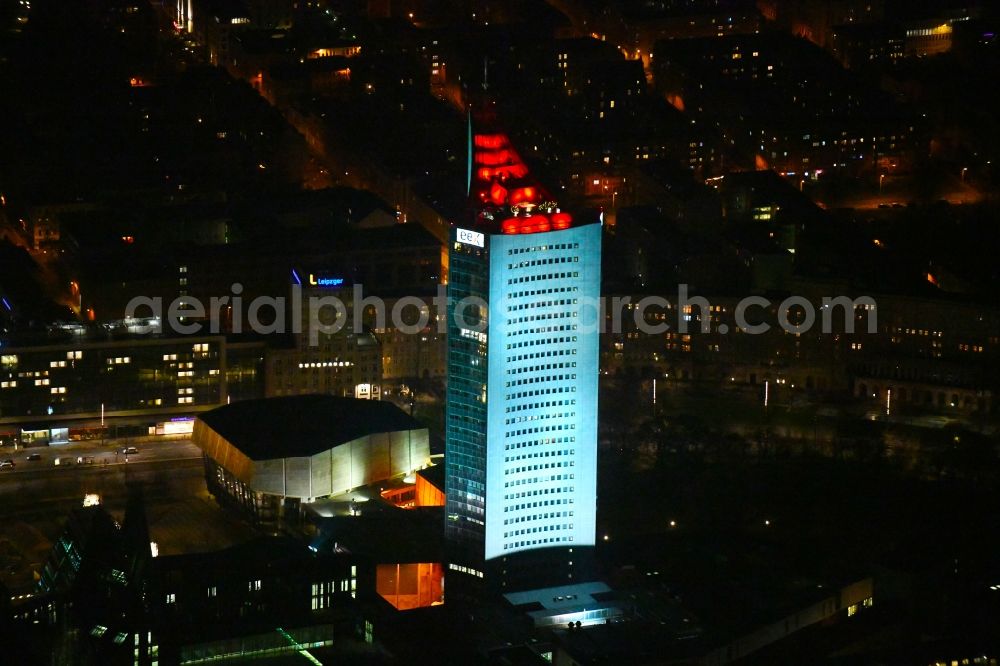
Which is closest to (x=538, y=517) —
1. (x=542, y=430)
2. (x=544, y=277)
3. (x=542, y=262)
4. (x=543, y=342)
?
(x=542, y=430)

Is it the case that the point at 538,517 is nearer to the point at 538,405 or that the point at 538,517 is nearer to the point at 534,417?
the point at 534,417

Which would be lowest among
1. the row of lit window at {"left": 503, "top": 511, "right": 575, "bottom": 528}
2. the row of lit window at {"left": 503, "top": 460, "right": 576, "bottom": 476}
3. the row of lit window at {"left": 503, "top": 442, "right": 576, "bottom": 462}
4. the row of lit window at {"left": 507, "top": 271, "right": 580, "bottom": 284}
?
the row of lit window at {"left": 503, "top": 511, "right": 575, "bottom": 528}

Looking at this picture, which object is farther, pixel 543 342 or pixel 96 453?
pixel 96 453

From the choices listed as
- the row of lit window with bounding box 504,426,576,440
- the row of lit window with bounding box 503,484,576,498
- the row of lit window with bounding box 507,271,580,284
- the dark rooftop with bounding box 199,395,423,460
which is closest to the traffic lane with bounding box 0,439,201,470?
the dark rooftop with bounding box 199,395,423,460

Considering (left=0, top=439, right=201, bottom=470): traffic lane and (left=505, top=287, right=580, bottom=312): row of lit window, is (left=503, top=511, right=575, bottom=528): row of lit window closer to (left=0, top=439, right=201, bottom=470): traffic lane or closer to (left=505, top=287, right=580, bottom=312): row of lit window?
(left=505, top=287, right=580, bottom=312): row of lit window

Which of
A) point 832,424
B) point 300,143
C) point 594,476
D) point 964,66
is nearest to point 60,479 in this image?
point 594,476

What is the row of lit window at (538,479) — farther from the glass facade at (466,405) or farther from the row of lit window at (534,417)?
the row of lit window at (534,417)

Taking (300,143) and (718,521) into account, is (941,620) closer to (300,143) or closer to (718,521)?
(718,521)
